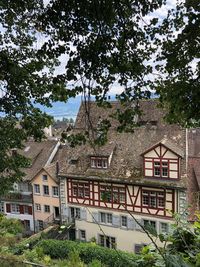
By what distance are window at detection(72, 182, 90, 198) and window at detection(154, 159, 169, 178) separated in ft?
14.2

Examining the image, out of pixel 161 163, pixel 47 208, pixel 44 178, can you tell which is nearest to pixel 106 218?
pixel 161 163

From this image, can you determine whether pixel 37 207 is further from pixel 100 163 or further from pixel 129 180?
pixel 129 180

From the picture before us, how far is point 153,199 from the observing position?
676 inches

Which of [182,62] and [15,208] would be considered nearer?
[182,62]

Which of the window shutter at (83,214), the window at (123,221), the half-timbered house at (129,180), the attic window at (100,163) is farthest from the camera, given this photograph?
the window shutter at (83,214)

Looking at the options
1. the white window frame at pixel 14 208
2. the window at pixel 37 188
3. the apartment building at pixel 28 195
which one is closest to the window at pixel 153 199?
the apartment building at pixel 28 195

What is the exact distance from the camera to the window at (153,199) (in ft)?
55.7

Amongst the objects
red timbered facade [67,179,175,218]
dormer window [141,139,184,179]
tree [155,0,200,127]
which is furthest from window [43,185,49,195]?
tree [155,0,200,127]

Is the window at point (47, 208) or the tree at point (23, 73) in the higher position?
the tree at point (23, 73)

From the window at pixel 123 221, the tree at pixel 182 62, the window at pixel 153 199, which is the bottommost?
the window at pixel 123 221

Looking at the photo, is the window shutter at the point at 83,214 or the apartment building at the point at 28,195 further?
the apartment building at the point at 28,195

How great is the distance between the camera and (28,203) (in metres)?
22.6

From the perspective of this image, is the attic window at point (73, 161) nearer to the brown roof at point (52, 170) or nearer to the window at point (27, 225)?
the brown roof at point (52, 170)

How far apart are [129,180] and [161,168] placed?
181cm
